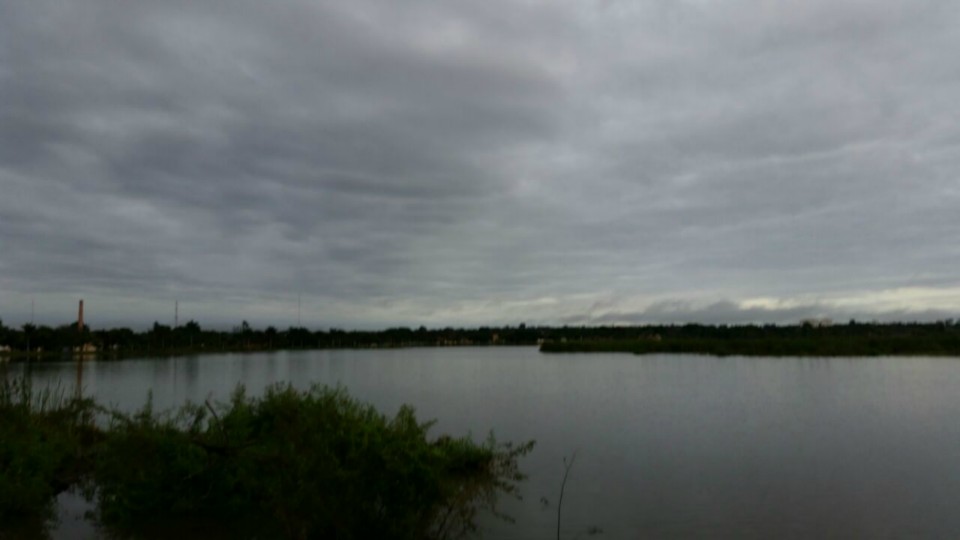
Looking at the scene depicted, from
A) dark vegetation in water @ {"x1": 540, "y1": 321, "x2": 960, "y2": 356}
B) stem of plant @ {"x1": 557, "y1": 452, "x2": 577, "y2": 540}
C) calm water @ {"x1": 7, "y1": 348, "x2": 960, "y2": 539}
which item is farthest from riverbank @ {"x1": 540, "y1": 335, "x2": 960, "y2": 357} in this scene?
stem of plant @ {"x1": 557, "y1": 452, "x2": 577, "y2": 540}

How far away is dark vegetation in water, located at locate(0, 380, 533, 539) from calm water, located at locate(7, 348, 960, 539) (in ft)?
3.53

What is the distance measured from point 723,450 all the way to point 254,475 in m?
12.1

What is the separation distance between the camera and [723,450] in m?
17.0

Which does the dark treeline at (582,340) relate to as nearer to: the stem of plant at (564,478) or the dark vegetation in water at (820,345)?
the dark vegetation in water at (820,345)

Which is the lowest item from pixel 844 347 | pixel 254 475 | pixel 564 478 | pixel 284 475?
pixel 564 478

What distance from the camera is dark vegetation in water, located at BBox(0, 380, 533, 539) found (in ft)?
25.6

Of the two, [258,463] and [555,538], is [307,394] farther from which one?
[555,538]

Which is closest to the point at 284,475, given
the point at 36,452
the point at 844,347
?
the point at 36,452

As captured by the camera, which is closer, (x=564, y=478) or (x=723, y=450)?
(x=564, y=478)

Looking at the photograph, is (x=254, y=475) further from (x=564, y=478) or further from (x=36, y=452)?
(x=564, y=478)

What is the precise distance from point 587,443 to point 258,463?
11.1 m

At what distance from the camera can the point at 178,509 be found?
403 inches

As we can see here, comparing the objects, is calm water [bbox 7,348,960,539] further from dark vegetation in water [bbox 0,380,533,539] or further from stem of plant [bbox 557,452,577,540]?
dark vegetation in water [bbox 0,380,533,539]

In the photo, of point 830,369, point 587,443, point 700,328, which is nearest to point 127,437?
point 587,443
